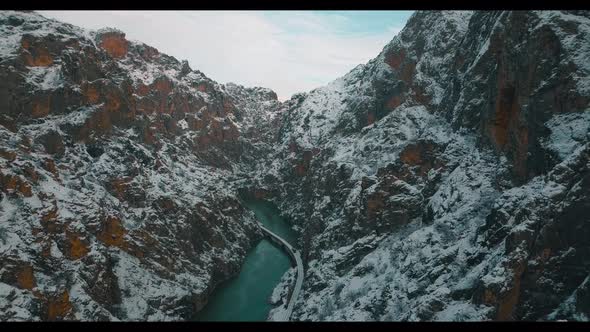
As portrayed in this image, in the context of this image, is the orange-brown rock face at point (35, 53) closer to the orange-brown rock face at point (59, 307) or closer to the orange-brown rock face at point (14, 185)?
the orange-brown rock face at point (14, 185)

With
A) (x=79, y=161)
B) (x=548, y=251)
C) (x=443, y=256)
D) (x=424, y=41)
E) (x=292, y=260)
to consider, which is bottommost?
(x=292, y=260)

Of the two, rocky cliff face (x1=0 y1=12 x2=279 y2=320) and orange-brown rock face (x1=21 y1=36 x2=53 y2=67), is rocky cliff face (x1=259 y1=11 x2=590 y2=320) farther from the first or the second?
orange-brown rock face (x1=21 y1=36 x2=53 y2=67)

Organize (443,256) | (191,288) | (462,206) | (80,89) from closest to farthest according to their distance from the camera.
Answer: (443,256) → (462,206) → (191,288) → (80,89)

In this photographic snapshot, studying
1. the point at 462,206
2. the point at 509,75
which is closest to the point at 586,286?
the point at 462,206

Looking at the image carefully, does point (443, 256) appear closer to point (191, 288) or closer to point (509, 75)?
point (509, 75)

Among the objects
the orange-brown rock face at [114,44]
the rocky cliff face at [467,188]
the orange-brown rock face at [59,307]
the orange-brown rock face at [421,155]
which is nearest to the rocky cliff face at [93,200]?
the orange-brown rock face at [59,307]

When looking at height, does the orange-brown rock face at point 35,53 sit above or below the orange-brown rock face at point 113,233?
above
